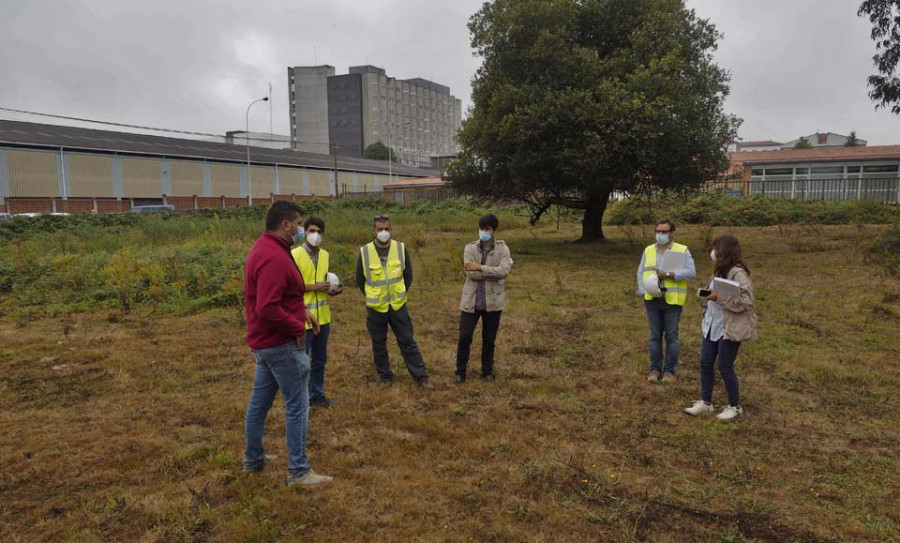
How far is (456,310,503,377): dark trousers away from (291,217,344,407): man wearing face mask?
4.62ft

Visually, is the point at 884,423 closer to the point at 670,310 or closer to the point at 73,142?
the point at 670,310

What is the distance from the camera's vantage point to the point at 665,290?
6055mm

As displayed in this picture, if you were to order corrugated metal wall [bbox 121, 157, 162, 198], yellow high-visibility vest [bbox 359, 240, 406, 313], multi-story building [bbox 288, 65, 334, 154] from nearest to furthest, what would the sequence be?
yellow high-visibility vest [bbox 359, 240, 406, 313], corrugated metal wall [bbox 121, 157, 162, 198], multi-story building [bbox 288, 65, 334, 154]

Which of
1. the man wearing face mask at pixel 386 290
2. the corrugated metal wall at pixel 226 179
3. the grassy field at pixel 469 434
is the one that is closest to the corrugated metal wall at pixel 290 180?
the corrugated metal wall at pixel 226 179

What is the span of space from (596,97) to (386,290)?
34.2 ft

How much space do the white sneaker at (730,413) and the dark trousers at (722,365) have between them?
4 centimetres

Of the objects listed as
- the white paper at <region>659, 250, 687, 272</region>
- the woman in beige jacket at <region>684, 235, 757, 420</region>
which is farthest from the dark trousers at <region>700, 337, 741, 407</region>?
the white paper at <region>659, 250, 687, 272</region>

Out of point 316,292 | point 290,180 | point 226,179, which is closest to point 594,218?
point 316,292

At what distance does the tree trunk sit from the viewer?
17.9 metres

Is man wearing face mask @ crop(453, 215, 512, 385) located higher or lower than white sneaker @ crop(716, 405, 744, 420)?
higher

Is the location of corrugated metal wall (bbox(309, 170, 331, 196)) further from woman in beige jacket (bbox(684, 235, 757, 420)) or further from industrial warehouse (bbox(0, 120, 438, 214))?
woman in beige jacket (bbox(684, 235, 757, 420))

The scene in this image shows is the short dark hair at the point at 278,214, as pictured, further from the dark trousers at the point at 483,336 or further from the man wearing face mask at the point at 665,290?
the man wearing face mask at the point at 665,290

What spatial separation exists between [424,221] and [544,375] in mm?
19573

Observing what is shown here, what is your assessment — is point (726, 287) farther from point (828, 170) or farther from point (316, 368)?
point (828, 170)
